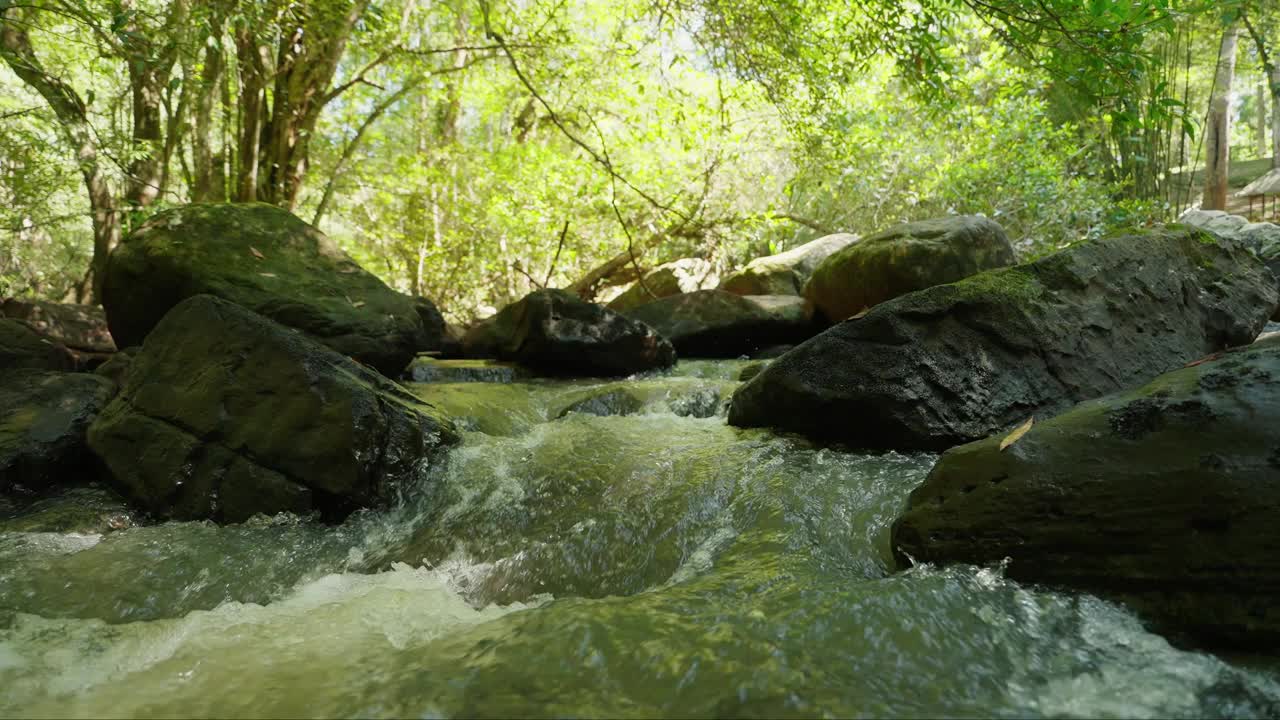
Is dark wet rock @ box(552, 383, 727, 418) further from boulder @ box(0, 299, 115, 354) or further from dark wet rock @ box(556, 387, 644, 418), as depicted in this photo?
boulder @ box(0, 299, 115, 354)

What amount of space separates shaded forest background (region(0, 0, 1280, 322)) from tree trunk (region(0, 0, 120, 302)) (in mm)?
53

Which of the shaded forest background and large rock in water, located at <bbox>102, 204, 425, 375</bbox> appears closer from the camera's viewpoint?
the shaded forest background

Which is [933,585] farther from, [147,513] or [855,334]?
[147,513]

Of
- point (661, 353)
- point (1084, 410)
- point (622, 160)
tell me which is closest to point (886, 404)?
point (1084, 410)

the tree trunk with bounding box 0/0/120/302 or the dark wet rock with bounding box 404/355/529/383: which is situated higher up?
the tree trunk with bounding box 0/0/120/302

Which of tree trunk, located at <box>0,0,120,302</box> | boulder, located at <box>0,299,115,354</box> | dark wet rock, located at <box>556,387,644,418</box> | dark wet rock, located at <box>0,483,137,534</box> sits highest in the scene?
tree trunk, located at <box>0,0,120,302</box>

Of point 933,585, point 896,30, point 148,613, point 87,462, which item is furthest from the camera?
point 896,30

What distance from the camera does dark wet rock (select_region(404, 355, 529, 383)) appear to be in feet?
21.9

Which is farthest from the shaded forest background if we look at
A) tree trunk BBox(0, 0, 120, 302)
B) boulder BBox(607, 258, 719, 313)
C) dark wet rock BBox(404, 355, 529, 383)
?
dark wet rock BBox(404, 355, 529, 383)

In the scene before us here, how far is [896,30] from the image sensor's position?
415cm

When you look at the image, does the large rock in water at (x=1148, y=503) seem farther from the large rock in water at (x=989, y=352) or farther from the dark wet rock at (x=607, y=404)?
the dark wet rock at (x=607, y=404)

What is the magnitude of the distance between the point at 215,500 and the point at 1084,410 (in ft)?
12.2

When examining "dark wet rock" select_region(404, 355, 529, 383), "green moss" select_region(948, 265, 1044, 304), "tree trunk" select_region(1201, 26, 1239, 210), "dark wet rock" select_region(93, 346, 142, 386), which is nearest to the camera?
"green moss" select_region(948, 265, 1044, 304)

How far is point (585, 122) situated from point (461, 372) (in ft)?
23.0
